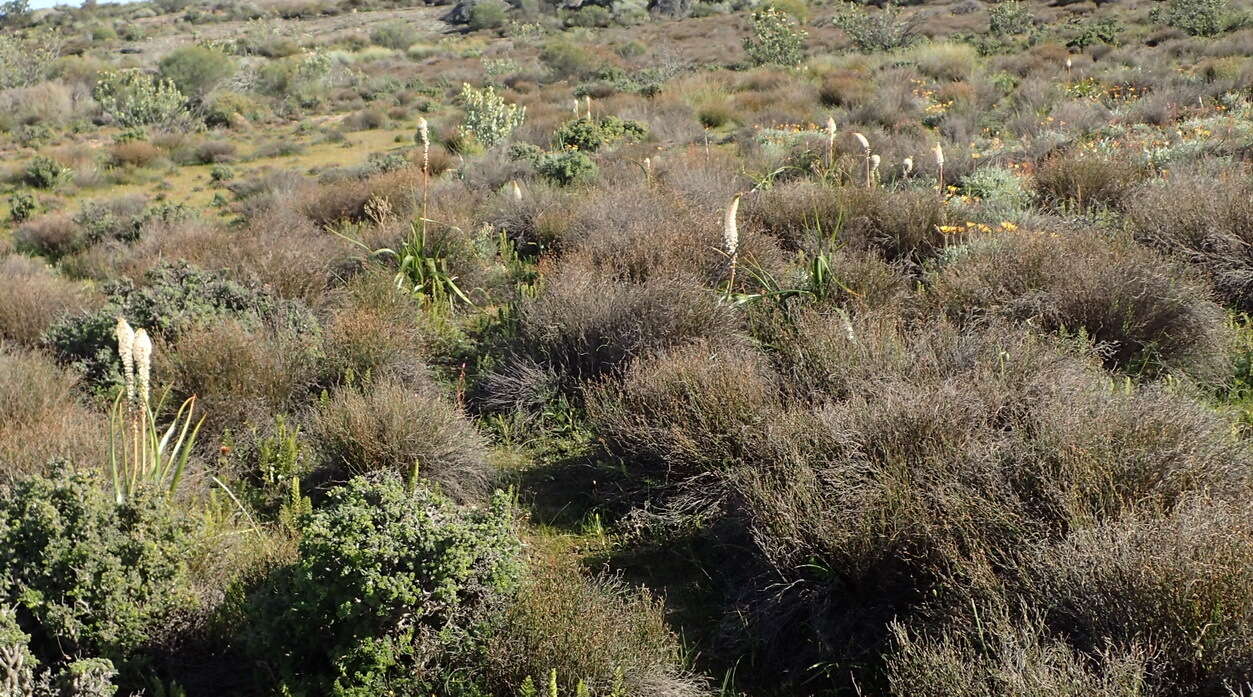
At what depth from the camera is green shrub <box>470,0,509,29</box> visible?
164 feet

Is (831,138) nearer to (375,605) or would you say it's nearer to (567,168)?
(567,168)

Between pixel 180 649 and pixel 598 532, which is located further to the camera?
Result: pixel 598 532

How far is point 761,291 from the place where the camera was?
585 centimetres

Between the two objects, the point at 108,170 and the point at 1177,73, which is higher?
the point at 1177,73

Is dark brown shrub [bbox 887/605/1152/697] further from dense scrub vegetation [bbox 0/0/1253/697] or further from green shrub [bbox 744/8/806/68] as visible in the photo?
green shrub [bbox 744/8/806/68]

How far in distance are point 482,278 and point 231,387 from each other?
8.73 feet

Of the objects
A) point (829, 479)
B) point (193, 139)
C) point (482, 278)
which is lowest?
point (193, 139)

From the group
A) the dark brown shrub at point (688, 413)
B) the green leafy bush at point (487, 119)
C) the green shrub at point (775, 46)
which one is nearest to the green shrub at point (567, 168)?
the green leafy bush at point (487, 119)

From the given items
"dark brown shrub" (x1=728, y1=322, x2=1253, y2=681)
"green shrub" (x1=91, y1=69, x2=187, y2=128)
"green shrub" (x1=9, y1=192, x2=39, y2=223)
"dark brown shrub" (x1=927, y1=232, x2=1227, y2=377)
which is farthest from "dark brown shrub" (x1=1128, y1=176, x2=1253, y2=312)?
"green shrub" (x1=91, y1=69, x2=187, y2=128)

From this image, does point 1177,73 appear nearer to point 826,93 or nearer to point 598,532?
point 826,93

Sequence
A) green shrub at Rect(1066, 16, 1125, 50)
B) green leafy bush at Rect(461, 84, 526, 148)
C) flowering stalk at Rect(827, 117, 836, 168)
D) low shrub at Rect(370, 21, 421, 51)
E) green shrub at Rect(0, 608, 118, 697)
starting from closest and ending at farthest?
green shrub at Rect(0, 608, 118, 697) < flowering stalk at Rect(827, 117, 836, 168) < green leafy bush at Rect(461, 84, 526, 148) < green shrub at Rect(1066, 16, 1125, 50) < low shrub at Rect(370, 21, 421, 51)

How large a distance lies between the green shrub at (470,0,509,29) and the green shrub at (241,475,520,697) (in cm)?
5071

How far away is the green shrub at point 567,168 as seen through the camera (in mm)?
10500

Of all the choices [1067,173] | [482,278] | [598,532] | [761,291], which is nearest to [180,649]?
Answer: [598,532]
